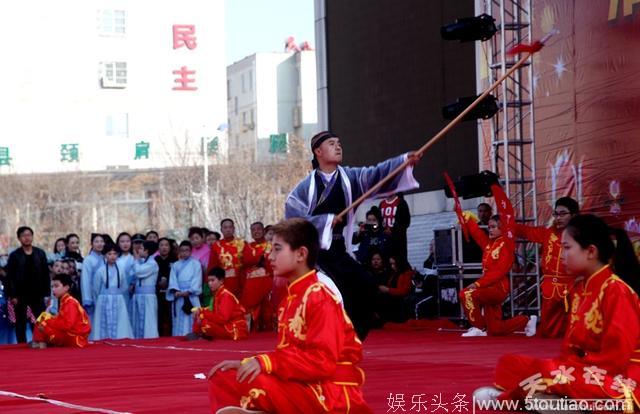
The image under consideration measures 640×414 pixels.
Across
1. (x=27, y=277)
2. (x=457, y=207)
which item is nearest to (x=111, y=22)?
(x=27, y=277)

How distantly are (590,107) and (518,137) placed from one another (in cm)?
111

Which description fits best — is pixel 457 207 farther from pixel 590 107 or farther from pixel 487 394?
pixel 487 394

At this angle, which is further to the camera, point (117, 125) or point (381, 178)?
point (117, 125)

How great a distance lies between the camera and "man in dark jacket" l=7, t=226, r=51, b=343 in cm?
1102

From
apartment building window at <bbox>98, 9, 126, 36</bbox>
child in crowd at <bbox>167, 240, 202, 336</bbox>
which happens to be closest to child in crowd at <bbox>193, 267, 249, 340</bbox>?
child in crowd at <bbox>167, 240, 202, 336</bbox>

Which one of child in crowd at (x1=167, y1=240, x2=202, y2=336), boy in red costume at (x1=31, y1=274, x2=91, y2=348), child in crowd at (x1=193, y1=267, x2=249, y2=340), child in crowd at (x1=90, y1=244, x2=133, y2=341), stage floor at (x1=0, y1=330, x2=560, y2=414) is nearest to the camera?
stage floor at (x1=0, y1=330, x2=560, y2=414)

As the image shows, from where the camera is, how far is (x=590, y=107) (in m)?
9.54

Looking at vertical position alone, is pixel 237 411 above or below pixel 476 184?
below

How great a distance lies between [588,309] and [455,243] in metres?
6.63

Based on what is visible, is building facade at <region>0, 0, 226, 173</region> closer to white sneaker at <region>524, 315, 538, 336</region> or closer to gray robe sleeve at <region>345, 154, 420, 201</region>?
white sneaker at <region>524, 315, 538, 336</region>

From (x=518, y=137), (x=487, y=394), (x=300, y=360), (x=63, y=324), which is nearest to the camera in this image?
(x=300, y=360)

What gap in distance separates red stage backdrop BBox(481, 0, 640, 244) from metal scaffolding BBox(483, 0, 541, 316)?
135 mm

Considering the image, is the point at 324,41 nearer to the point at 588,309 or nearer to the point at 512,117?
the point at 512,117

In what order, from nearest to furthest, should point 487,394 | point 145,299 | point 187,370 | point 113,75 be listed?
point 487,394 → point 187,370 → point 145,299 → point 113,75
